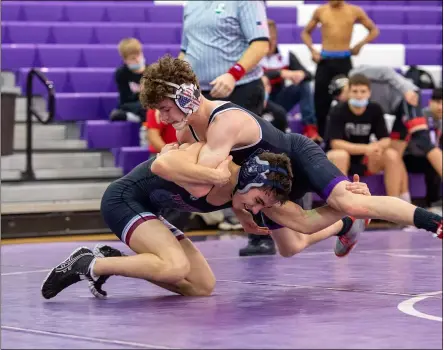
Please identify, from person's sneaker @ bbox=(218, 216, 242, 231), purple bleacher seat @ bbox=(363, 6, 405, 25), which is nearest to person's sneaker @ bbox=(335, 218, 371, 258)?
person's sneaker @ bbox=(218, 216, 242, 231)

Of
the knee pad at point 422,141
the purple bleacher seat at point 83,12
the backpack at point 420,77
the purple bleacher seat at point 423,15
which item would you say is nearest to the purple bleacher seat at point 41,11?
the purple bleacher seat at point 83,12

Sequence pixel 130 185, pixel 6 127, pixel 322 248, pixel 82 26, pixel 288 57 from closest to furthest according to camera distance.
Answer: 1. pixel 130 185
2. pixel 322 248
3. pixel 6 127
4. pixel 288 57
5. pixel 82 26

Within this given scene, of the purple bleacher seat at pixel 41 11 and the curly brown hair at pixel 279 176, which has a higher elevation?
the purple bleacher seat at pixel 41 11

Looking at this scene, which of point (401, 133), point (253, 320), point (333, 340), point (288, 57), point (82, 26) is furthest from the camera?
point (82, 26)

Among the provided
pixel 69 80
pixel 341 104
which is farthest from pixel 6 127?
pixel 341 104

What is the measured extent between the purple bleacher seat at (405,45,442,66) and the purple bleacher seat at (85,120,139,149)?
3745mm

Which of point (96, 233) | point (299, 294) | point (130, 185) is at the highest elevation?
point (130, 185)

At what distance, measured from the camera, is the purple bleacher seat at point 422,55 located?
37.7 ft

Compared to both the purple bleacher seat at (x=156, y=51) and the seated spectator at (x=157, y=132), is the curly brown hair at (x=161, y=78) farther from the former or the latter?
the purple bleacher seat at (x=156, y=51)

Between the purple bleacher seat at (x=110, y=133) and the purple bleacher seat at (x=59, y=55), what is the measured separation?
1.15 meters

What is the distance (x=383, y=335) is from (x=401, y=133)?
18.4 feet

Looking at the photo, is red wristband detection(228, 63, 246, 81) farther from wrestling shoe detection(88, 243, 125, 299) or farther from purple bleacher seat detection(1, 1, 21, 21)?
purple bleacher seat detection(1, 1, 21, 21)

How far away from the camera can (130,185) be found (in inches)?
177

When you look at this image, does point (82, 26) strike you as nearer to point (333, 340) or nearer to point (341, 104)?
point (341, 104)
